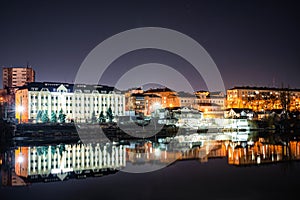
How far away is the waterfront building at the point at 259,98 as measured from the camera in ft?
187

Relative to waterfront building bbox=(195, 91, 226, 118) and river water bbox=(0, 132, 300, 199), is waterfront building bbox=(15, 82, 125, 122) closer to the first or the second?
waterfront building bbox=(195, 91, 226, 118)

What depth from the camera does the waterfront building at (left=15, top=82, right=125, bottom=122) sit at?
144 ft

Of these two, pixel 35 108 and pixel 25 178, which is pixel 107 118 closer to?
pixel 35 108

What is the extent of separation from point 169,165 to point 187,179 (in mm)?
3280

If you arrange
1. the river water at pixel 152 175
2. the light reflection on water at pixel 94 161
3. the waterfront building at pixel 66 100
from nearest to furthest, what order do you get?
the river water at pixel 152 175 < the light reflection on water at pixel 94 161 < the waterfront building at pixel 66 100

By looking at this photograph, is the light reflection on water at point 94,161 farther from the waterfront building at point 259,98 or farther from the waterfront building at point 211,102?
the waterfront building at point 211,102

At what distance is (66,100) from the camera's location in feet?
153

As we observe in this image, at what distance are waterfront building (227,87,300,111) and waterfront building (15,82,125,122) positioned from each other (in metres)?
21.7

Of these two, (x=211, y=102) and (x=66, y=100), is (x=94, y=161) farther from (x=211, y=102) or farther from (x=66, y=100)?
(x=211, y=102)

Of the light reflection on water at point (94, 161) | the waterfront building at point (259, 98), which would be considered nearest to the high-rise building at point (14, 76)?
the waterfront building at point (259, 98)

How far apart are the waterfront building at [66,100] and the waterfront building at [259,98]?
21.7 m

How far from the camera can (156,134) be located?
35688mm

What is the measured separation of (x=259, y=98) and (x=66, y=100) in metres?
29.9

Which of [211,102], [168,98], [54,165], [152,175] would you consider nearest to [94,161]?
[54,165]
